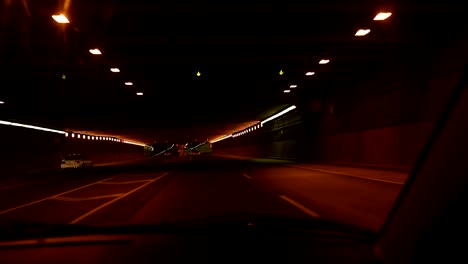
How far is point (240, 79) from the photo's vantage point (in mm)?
22750

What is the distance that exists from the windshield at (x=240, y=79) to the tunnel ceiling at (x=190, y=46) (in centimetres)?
7

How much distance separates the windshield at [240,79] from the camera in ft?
36.6

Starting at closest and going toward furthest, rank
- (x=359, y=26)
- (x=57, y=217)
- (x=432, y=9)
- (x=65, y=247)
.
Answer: (x=65, y=247) → (x=57, y=217) → (x=432, y=9) → (x=359, y=26)

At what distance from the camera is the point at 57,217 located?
33.0 feet

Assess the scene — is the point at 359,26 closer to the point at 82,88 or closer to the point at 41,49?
the point at 41,49

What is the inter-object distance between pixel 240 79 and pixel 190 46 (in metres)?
7.65

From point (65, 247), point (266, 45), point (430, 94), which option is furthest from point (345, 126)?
point (65, 247)

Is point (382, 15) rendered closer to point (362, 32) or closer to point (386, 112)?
point (362, 32)

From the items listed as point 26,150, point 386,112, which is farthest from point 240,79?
point 26,150

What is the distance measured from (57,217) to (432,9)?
1148 cm

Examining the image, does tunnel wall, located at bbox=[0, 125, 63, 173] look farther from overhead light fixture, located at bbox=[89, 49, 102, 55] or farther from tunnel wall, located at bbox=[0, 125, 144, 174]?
overhead light fixture, located at bbox=[89, 49, 102, 55]

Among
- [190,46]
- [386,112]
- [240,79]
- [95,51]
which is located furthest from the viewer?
[386,112]

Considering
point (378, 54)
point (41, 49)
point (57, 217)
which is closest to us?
point (57, 217)

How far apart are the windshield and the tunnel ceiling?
0.22 ft
